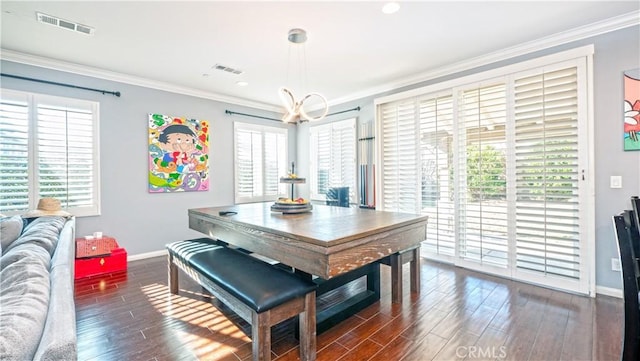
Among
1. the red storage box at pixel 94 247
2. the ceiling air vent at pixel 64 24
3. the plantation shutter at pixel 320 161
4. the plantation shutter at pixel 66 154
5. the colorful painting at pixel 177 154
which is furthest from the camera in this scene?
the plantation shutter at pixel 320 161

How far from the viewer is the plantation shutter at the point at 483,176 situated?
3.38 metres

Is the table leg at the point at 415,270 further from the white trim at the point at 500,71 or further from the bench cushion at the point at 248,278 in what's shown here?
the white trim at the point at 500,71

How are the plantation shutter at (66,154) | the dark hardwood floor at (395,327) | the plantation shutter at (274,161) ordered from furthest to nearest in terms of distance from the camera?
the plantation shutter at (274,161), the plantation shutter at (66,154), the dark hardwood floor at (395,327)

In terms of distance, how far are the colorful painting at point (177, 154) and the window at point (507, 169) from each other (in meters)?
3.26

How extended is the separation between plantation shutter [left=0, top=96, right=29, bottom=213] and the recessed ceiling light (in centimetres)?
427

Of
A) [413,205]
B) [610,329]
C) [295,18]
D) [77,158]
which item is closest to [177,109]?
[77,158]

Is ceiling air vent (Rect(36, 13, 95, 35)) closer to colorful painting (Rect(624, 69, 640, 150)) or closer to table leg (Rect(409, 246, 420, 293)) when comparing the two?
table leg (Rect(409, 246, 420, 293))

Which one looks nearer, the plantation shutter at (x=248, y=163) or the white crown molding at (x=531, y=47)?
the white crown molding at (x=531, y=47)

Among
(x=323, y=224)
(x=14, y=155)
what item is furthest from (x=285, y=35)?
(x=14, y=155)

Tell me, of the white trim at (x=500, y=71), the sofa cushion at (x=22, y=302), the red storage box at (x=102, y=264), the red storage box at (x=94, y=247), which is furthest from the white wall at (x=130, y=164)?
the white trim at (x=500, y=71)

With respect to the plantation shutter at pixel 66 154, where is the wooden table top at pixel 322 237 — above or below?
below

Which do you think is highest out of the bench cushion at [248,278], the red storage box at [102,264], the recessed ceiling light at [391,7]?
the recessed ceiling light at [391,7]

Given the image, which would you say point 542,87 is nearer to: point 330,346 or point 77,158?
point 330,346

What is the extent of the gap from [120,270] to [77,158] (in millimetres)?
1585
